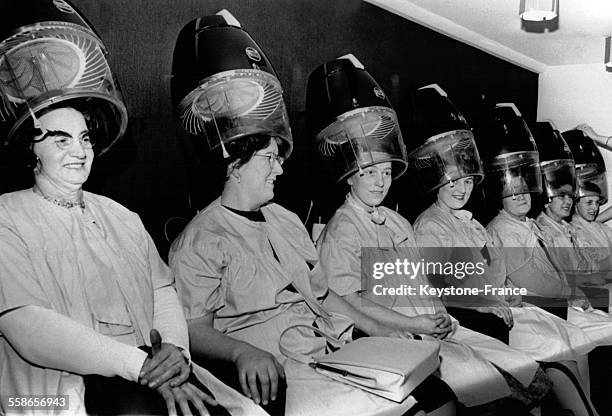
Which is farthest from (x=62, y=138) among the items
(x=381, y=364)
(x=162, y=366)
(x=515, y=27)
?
(x=515, y=27)

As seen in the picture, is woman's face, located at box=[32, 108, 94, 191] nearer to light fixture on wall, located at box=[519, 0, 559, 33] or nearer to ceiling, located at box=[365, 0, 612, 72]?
ceiling, located at box=[365, 0, 612, 72]

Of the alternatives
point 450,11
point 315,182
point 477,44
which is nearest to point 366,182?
point 315,182

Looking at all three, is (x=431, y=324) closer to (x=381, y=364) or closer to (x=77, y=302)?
(x=381, y=364)

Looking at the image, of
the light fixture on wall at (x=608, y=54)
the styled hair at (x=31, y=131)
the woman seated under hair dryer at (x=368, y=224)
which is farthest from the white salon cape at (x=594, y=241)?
the styled hair at (x=31, y=131)

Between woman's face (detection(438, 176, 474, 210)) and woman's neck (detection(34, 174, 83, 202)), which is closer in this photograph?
woman's neck (detection(34, 174, 83, 202))

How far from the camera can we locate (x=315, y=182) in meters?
2.42

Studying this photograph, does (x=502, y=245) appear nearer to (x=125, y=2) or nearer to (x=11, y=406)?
(x=125, y=2)

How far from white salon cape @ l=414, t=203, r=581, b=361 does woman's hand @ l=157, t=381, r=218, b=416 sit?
1353mm

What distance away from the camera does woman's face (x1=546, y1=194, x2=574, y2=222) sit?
3076mm

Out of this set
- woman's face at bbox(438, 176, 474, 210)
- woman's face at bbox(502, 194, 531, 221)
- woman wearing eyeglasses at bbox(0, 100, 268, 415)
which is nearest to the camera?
woman wearing eyeglasses at bbox(0, 100, 268, 415)

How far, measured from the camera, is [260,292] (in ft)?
5.49

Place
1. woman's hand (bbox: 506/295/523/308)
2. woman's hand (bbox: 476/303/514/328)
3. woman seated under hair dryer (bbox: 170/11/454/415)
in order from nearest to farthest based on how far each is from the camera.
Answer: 1. woman seated under hair dryer (bbox: 170/11/454/415)
2. woman's hand (bbox: 476/303/514/328)
3. woman's hand (bbox: 506/295/523/308)

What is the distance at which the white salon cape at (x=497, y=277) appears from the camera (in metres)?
2.53

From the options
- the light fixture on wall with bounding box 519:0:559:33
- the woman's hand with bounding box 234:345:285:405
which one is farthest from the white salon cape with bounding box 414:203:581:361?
the woman's hand with bounding box 234:345:285:405
